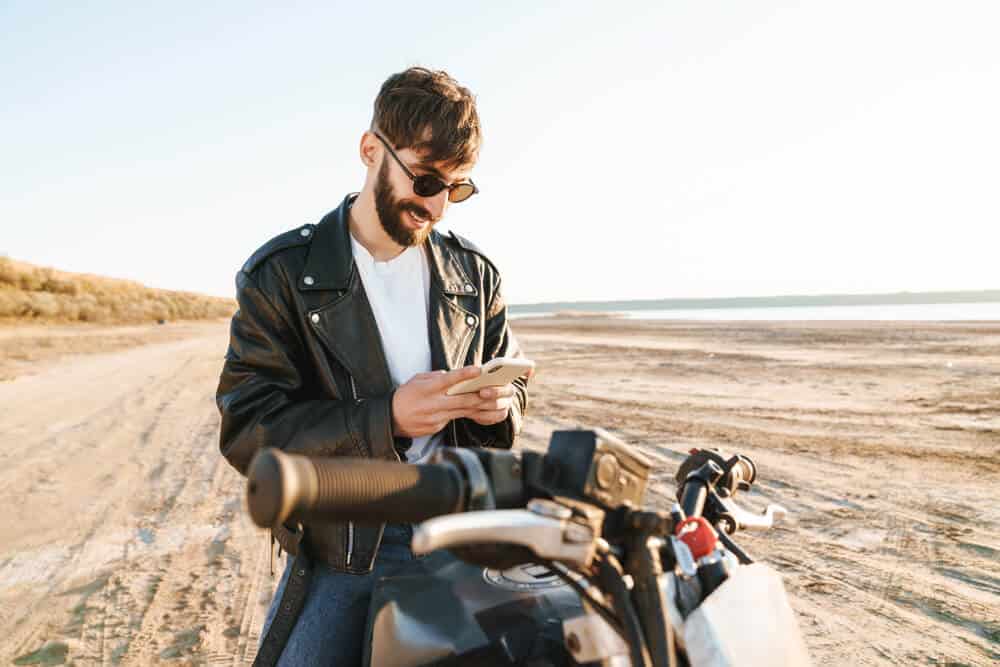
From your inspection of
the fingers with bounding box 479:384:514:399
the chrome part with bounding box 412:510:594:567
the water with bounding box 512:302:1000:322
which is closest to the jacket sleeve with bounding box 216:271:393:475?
the fingers with bounding box 479:384:514:399

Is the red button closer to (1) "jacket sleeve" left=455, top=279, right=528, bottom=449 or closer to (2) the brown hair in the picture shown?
(1) "jacket sleeve" left=455, top=279, right=528, bottom=449

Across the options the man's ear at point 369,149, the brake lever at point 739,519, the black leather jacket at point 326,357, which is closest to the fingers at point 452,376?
the black leather jacket at point 326,357

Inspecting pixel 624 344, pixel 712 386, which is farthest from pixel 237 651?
pixel 624 344

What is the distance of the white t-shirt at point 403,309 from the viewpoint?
215 cm

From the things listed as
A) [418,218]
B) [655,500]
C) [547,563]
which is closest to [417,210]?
[418,218]

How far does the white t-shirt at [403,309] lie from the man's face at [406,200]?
11cm

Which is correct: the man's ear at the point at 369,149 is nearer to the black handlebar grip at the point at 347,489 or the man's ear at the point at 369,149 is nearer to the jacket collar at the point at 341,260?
the jacket collar at the point at 341,260

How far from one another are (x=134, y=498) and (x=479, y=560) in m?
5.60

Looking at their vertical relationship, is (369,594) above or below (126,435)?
above

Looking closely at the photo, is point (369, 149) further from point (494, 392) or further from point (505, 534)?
point (505, 534)

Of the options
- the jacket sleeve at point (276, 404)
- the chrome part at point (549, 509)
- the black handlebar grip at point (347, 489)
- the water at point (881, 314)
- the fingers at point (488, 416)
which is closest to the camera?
the black handlebar grip at point (347, 489)

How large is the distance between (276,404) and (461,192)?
857 millimetres

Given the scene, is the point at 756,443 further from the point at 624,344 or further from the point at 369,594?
the point at 624,344

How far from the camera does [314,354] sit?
6.57 feet
